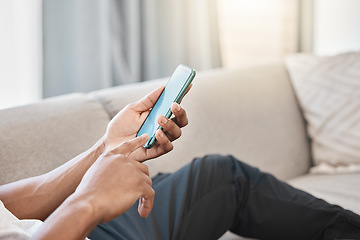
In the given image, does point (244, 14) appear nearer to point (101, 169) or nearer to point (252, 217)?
point (252, 217)

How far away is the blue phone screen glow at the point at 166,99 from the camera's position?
0.91 m

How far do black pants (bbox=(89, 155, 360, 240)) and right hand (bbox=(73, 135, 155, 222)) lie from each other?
291 millimetres

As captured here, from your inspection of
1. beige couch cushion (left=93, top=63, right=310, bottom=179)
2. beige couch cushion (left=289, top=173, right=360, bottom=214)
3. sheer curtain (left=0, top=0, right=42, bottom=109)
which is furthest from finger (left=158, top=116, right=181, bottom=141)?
sheer curtain (left=0, top=0, right=42, bottom=109)

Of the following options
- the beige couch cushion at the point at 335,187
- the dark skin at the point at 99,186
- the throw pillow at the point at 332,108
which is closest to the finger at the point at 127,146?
the dark skin at the point at 99,186

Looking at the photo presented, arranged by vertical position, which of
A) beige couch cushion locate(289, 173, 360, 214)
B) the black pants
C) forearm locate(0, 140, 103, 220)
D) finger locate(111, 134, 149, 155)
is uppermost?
finger locate(111, 134, 149, 155)

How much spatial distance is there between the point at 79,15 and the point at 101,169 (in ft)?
3.34

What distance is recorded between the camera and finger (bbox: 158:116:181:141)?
896 mm

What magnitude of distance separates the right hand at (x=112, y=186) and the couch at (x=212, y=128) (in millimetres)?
440

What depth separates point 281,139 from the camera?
5.44ft

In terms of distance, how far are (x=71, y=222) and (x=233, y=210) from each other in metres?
0.52

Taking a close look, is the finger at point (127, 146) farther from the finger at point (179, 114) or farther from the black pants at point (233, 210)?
the black pants at point (233, 210)

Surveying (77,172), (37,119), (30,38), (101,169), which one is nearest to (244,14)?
(30,38)

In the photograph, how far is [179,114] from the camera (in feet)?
3.04

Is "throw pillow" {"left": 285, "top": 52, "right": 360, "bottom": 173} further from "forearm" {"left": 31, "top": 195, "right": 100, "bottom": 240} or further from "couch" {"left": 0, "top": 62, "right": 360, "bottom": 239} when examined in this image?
"forearm" {"left": 31, "top": 195, "right": 100, "bottom": 240}
